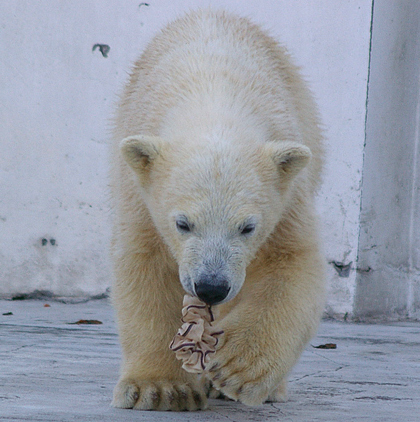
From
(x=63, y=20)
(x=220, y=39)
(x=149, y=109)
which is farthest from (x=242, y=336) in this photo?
(x=63, y=20)

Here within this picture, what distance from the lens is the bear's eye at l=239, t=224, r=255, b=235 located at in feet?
8.89

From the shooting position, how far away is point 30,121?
6.57m

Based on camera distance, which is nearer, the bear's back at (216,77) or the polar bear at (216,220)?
the polar bear at (216,220)

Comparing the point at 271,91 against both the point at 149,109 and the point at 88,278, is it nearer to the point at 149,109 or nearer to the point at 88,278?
the point at 149,109

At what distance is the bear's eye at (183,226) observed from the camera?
2699 mm

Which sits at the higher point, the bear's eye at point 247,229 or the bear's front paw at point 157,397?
the bear's eye at point 247,229

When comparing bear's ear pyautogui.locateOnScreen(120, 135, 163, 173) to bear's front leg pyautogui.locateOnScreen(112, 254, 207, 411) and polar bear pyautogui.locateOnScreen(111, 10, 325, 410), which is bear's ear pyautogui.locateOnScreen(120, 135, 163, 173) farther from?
bear's front leg pyautogui.locateOnScreen(112, 254, 207, 411)

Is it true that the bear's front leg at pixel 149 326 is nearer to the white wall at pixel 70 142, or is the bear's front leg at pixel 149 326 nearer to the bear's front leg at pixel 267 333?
the bear's front leg at pixel 267 333

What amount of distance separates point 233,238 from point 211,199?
0.16 meters

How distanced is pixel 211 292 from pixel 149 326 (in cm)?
60

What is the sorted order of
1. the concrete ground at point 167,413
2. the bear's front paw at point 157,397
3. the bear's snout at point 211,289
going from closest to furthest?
the bear's snout at point 211,289 < the concrete ground at point 167,413 < the bear's front paw at point 157,397

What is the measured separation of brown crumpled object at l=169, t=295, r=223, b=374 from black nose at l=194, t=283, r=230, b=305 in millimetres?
147

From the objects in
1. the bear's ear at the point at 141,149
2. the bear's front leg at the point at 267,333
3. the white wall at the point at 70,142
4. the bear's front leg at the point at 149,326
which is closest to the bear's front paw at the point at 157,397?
the bear's front leg at the point at 149,326

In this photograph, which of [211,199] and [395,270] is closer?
[211,199]
